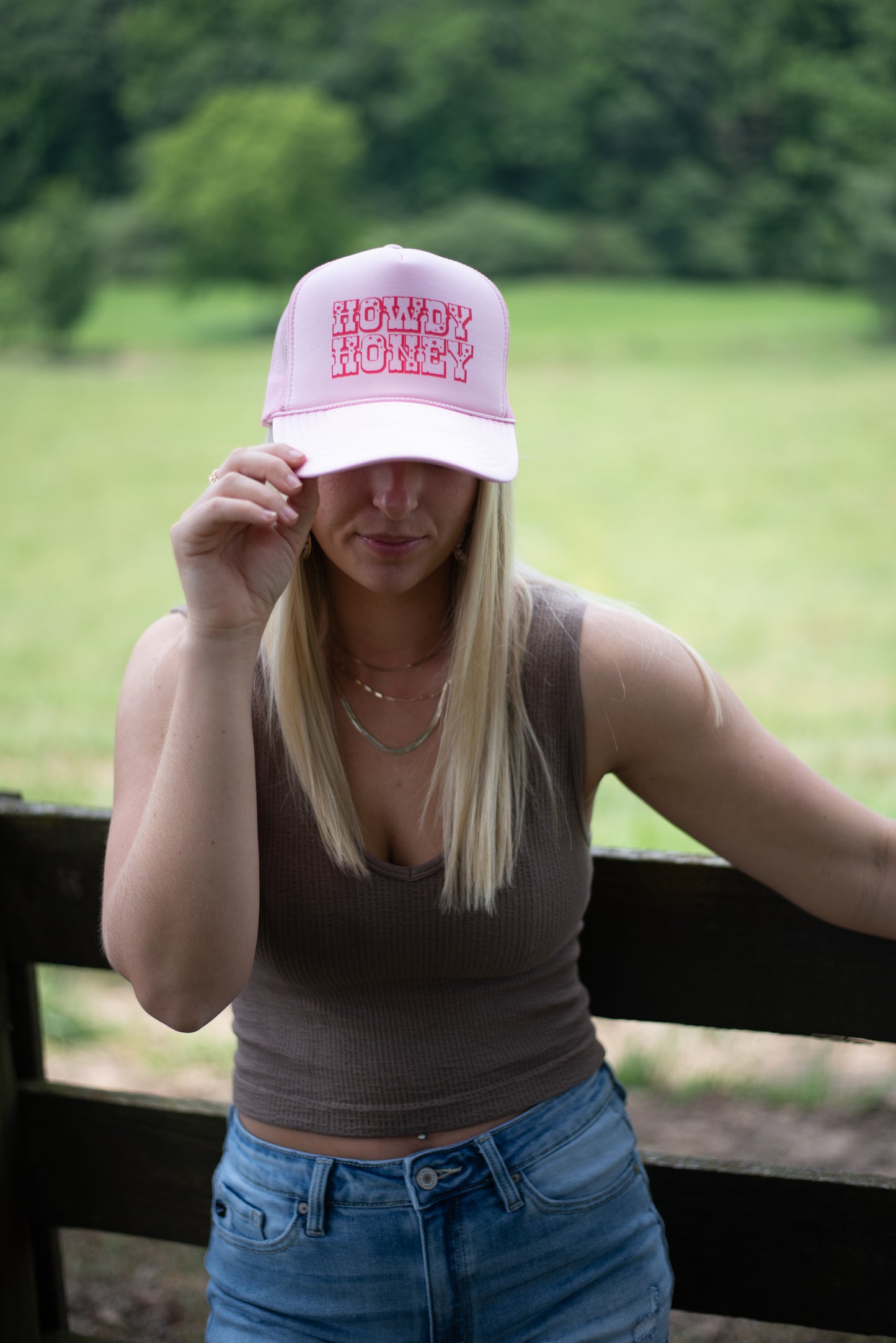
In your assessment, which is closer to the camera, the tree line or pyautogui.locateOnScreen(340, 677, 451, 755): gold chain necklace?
pyautogui.locateOnScreen(340, 677, 451, 755): gold chain necklace

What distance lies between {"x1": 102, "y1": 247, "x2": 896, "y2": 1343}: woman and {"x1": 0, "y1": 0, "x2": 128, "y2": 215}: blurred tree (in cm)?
992

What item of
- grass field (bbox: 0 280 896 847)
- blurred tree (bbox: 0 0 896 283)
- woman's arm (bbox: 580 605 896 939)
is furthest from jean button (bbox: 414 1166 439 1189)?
blurred tree (bbox: 0 0 896 283)

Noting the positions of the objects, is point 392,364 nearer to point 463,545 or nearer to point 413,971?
point 463,545

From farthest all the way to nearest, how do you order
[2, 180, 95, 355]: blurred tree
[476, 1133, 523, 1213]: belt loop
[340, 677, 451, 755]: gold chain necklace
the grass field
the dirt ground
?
[2, 180, 95, 355]: blurred tree < the grass field < the dirt ground < [340, 677, 451, 755]: gold chain necklace < [476, 1133, 523, 1213]: belt loop

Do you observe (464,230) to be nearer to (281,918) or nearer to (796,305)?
(796,305)

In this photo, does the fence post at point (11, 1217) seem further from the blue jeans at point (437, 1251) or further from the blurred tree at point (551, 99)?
the blurred tree at point (551, 99)

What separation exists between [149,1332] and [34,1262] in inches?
19.0

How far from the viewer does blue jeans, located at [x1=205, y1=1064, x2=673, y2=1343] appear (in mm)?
1027

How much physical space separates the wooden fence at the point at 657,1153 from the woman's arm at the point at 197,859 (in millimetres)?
357

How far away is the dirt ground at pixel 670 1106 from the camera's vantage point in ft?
6.16

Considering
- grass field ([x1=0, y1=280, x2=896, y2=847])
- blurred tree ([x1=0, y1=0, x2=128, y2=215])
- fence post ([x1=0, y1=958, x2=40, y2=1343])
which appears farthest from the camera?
blurred tree ([x1=0, y1=0, x2=128, y2=215])

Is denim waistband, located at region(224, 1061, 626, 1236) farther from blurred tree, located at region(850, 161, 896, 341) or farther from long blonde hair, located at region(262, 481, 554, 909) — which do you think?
blurred tree, located at region(850, 161, 896, 341)

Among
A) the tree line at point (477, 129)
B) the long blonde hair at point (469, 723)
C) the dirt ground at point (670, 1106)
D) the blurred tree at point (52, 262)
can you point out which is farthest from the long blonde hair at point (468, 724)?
the blurred tree at point (52, 262)

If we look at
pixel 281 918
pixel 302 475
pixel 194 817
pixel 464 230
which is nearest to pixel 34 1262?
pixel 281 918
